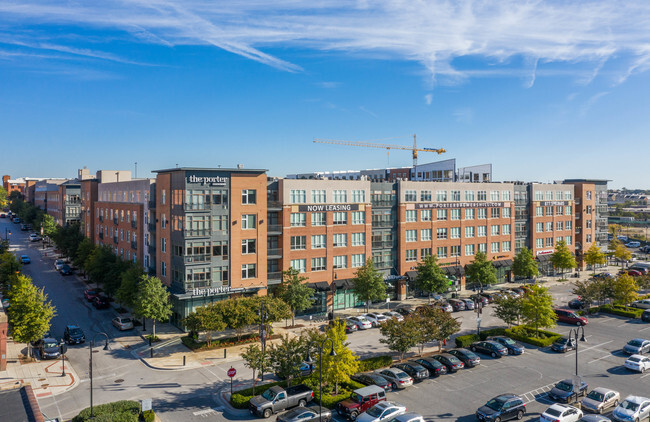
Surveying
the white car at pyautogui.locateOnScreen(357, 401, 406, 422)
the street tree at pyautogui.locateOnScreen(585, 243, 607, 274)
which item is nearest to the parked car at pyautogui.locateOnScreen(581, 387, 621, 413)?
the white car at pyautogui.locateOnScreen(357, 401, 406, 422)

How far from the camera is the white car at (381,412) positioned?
28984mm

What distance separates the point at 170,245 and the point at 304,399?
27.2 meters

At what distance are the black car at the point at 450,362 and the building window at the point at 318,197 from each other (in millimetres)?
26570

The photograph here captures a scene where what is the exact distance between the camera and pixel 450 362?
39281 millimetres

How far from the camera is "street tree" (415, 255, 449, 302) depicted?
6306cm

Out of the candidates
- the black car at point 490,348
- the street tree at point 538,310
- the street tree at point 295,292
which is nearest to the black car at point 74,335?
the street tree at point 295,292

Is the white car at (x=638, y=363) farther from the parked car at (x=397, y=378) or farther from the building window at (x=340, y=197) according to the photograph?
the building window at (x=340, y=197)

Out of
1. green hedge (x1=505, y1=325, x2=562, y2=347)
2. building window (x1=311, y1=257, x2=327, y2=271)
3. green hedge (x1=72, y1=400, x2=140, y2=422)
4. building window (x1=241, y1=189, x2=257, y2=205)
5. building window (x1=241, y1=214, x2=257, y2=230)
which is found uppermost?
building window (x1=241, y1=189, x2=257, y2=205)

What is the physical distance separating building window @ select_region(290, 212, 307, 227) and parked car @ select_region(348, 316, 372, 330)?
13.4 metres

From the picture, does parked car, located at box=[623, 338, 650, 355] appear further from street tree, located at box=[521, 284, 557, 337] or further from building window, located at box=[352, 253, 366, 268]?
building window, located at box=[352, 253, 366, 268]

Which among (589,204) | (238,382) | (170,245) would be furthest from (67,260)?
(589,204)

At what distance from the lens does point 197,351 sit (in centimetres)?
4438

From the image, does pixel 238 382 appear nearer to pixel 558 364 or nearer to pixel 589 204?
pixel 558 364

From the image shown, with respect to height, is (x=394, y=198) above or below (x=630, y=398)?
above
